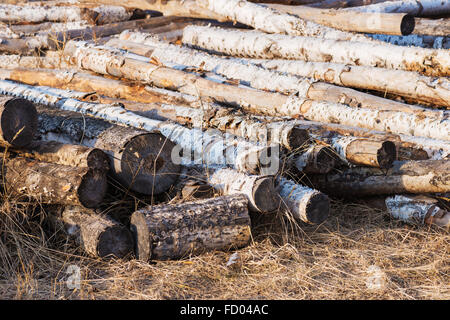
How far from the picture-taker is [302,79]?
256 inches

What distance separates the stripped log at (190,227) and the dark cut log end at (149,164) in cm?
39

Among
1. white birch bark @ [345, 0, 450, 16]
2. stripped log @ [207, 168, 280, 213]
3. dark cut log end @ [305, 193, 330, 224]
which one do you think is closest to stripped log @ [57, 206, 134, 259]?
stripped log @ [207, 168, 280, 213]

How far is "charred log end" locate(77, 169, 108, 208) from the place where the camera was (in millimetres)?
4355

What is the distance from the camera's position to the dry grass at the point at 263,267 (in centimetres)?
389

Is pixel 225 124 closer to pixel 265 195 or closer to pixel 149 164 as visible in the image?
pixel 149 164

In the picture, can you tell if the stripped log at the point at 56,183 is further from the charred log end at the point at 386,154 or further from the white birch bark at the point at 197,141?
the charred log end at the point at 386,154

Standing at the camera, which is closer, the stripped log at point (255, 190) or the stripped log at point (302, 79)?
the stripped log at point (255, 190)

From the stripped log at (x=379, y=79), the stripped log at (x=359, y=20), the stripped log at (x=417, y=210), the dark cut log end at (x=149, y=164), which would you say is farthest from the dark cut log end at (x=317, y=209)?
the stripped log at (x=359, y=20)

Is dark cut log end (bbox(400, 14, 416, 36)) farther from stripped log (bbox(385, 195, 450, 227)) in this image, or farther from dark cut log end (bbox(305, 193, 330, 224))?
dark cut log end (bbox(305, 193, 330, 224))

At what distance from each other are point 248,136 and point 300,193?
850 millimetres

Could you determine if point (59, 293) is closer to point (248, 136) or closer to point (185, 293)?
point (185, 293)

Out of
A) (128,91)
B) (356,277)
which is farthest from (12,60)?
(356,277)

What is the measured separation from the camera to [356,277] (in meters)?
4.09

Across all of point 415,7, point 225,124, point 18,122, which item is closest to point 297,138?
point 225,124
